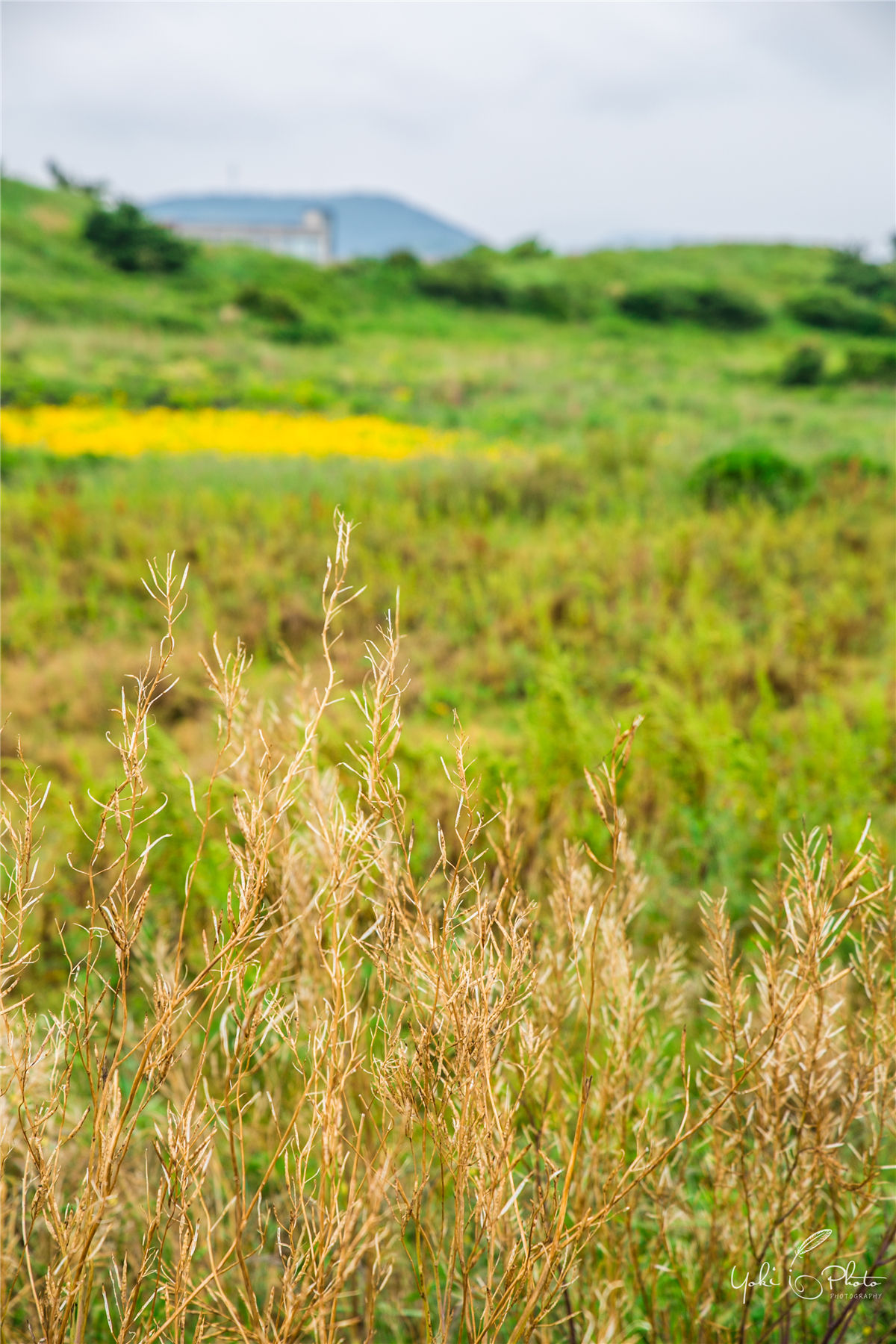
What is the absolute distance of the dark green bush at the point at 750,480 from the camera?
305 inches

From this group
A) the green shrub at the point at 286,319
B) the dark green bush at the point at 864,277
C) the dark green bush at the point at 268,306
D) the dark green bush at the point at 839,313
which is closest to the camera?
the green shrub at the point at 286,319

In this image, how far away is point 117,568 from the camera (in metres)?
6.02

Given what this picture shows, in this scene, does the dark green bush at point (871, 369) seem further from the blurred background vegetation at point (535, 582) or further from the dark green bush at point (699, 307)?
the dark green bush at point (699, 307)

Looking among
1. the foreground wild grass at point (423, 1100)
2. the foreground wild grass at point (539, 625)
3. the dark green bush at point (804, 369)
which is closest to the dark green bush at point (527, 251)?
the dark green bush at point (804, 369)

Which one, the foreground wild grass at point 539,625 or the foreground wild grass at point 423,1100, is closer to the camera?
the foreground wild grass at point 423,1100

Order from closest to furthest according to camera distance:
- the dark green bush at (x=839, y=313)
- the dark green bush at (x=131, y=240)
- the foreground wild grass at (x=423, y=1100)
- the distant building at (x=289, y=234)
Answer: the foreground wild grass at (x=423, y=1100) → the dark green bush at (x=131, y=240) → the dark green bush at (x=839, y=313) → the distant building at (x=289, y=234)

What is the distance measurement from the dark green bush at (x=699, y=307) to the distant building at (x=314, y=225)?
335 inches

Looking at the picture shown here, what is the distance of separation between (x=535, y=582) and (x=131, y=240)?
25344mm

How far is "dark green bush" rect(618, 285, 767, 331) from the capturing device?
2742 centimetres

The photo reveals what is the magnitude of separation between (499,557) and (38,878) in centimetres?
433

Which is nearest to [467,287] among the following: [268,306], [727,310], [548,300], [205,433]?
[548,300]

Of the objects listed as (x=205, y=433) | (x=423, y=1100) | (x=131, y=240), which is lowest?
(x=423, y=1100)

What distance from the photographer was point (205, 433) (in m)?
11.6

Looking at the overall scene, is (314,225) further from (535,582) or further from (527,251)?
(535,582)
